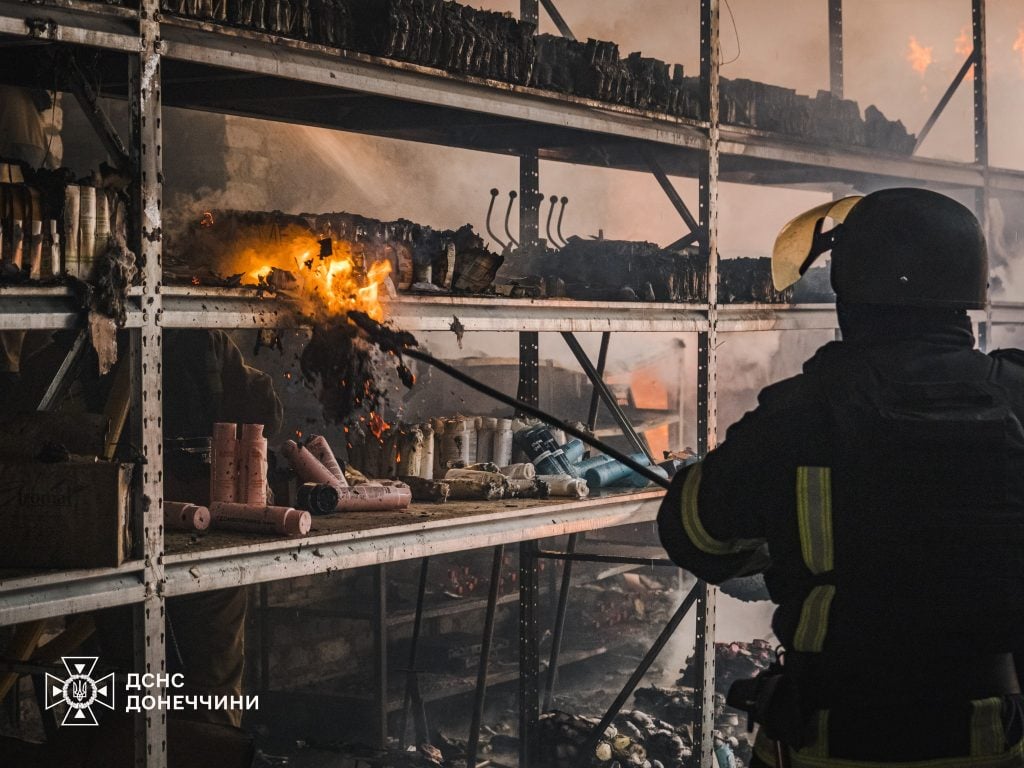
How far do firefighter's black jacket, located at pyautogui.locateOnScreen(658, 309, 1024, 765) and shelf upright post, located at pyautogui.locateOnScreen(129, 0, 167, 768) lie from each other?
1.88 metres

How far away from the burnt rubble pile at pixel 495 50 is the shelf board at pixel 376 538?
1917 millimetres

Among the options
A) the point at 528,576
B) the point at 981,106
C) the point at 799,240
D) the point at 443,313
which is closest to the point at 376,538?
the point at 443,313

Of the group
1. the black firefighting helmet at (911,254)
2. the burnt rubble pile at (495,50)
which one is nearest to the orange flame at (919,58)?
the burnt rubble pile at (495,50)

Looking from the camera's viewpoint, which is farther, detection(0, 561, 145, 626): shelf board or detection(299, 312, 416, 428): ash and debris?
detection(299, 312, 416, 428): ash and debris

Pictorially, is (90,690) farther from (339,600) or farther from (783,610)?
(339,600)

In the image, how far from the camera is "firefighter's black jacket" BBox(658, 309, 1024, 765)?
2.94 m

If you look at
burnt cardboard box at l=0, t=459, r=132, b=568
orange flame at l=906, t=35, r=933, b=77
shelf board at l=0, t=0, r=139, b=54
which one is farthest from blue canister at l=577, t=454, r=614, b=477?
orange flame at l=906, t=35, r=933, b=77

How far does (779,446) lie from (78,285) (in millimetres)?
2286

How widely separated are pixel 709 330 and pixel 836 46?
11.8 ft

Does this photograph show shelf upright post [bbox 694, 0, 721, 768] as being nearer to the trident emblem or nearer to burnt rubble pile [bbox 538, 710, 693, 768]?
burnt rubble pile [bbox 538, 710, 693, 768]

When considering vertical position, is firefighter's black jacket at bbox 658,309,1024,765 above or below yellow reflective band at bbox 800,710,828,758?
above

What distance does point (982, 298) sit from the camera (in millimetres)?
3195

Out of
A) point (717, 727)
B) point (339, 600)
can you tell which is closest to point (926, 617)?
point (717, 727)

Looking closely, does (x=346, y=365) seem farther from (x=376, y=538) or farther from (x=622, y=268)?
(x=622, y=268)
